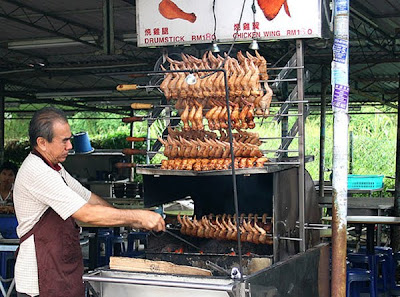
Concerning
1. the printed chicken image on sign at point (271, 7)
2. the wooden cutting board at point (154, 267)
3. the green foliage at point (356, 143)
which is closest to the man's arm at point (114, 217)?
the wooden cutting board at point (154, 267)

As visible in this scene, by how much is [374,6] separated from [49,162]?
25.1 feet

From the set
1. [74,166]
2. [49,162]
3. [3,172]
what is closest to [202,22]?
[49,162]

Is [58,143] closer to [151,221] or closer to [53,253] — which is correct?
[53,253]

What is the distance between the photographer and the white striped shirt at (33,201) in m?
3.70

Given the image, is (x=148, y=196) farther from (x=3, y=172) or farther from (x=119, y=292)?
(x=3, y=172)

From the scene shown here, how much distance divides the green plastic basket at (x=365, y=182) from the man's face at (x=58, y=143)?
13.1m

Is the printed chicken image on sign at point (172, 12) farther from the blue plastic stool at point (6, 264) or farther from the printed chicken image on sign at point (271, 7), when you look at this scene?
the blue plastic stool at point (6, 264)

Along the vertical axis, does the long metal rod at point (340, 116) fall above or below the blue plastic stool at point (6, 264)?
above

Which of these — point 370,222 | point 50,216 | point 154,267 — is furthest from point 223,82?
point 370,222

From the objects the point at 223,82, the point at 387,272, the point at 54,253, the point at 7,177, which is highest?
the point at 223,82

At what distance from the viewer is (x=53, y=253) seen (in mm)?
3883

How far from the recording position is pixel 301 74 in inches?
186

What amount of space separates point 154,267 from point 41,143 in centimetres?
108

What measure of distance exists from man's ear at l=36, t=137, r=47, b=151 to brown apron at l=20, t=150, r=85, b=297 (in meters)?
0.04
